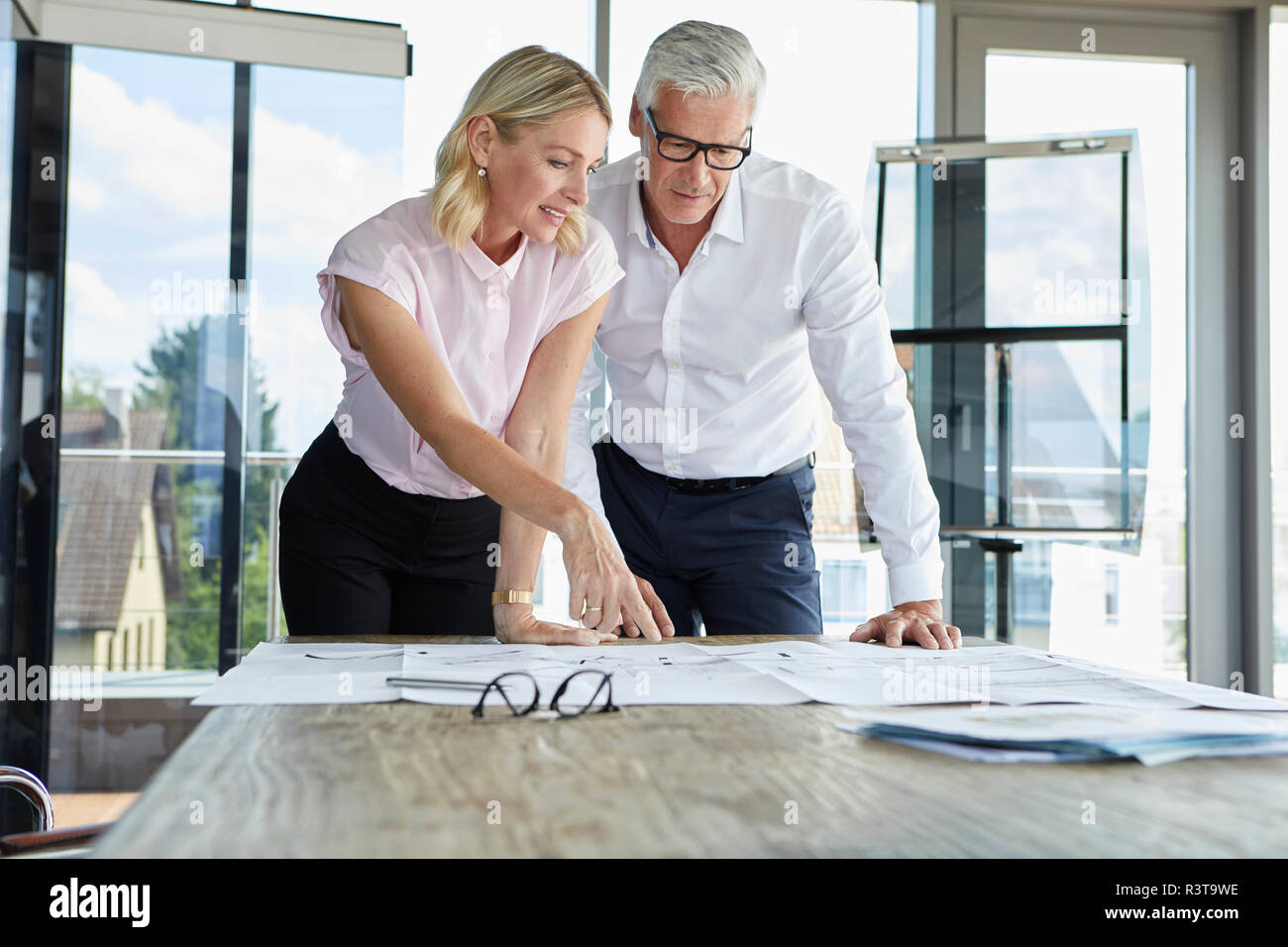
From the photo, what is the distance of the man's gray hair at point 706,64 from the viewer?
1.59m

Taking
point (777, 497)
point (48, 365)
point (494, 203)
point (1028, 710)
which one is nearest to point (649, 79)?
point (494, 203)

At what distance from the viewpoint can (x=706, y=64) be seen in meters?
1.59

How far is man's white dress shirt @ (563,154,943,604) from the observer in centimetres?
171

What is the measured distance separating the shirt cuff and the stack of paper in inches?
31.5

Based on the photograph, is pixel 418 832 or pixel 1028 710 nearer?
pixel 418 832

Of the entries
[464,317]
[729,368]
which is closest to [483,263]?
[464,317]

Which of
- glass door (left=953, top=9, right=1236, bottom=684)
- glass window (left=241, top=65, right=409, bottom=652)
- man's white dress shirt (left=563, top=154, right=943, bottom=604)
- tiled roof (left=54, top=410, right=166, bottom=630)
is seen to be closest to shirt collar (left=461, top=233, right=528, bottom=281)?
man's white dress shirt (left=563, top=154, right=943, bottom=604)

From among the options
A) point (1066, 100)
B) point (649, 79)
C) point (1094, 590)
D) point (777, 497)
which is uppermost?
point (1066, 100)

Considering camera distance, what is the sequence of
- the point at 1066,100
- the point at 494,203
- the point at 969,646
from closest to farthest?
the point at 969,646
the point at 494,203
the point at 1066,100

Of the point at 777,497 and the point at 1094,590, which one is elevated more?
the point at 777,497

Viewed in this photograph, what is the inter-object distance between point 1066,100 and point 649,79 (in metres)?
2.42
